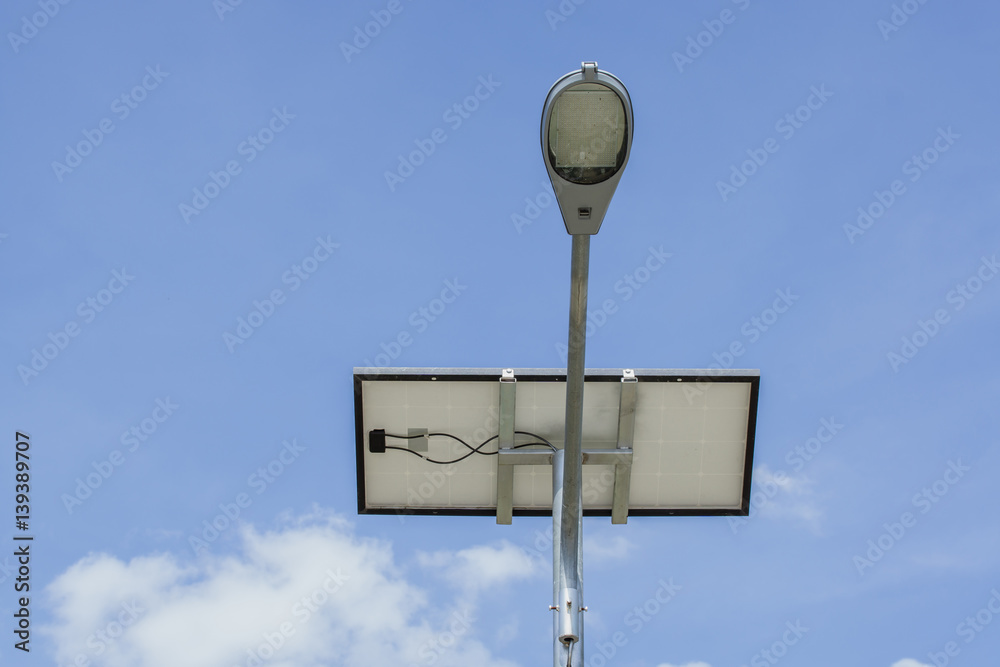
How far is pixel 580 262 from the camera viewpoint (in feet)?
15.1

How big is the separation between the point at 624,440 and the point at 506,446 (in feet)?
3.46

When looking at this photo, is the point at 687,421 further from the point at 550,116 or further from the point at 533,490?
the point at 550,116

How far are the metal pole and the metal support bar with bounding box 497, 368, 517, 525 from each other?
48.4 inches

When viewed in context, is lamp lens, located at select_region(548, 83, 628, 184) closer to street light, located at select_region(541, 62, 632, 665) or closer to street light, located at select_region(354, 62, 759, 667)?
street light, located at select_region(541, 62, 632, 665)

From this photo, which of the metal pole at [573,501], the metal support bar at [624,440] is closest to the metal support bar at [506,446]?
the metal support bar at [624,440]

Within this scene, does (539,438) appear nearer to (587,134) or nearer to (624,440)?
(624,440)

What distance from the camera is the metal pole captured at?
4.66 metres

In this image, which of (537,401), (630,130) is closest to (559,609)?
(537,401)

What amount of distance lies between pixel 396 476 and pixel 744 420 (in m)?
3.25

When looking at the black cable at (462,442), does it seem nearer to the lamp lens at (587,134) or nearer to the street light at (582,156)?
the street light at (582,156)

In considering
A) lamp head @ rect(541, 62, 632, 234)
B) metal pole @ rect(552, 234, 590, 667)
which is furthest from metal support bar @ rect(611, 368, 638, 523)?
lamp head @ rect(541, 62, 632, 234)

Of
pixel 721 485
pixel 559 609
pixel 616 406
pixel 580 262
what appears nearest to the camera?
pixel 580 262

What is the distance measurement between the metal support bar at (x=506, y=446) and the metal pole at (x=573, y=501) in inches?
48.4

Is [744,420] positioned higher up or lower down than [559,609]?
higher up
